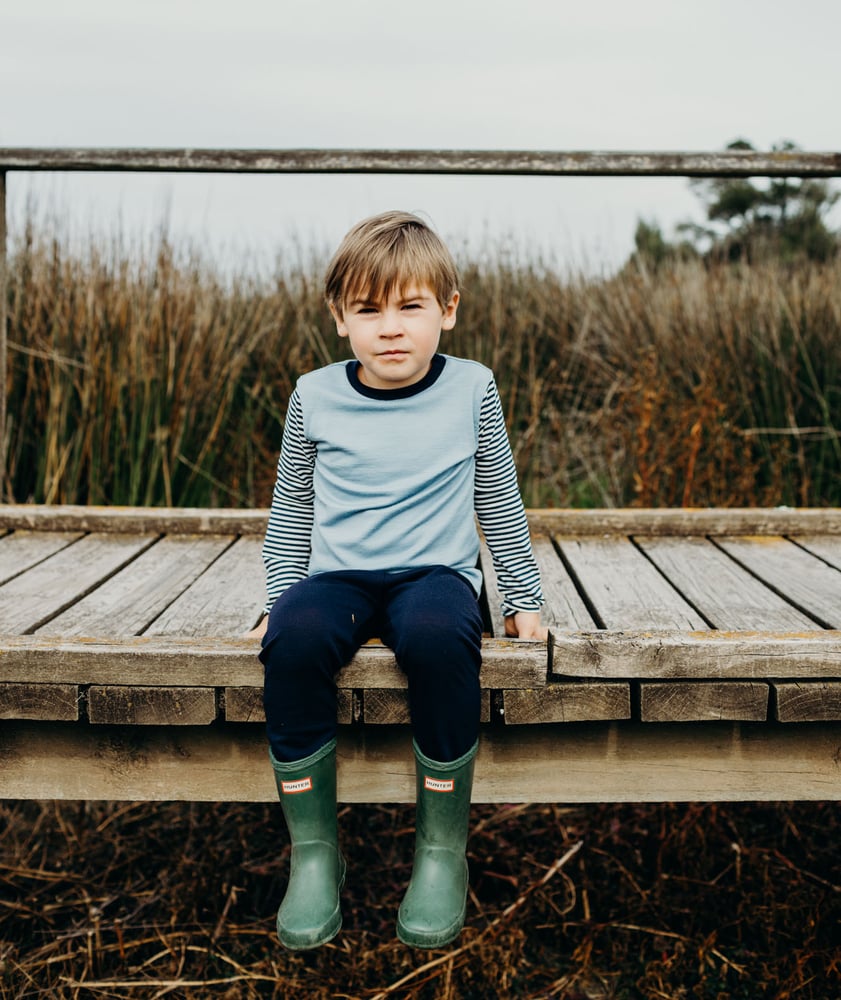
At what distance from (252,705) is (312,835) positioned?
232 millimetres

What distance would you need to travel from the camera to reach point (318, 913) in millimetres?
1611

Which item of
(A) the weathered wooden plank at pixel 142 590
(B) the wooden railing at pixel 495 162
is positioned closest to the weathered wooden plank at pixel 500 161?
(B) the wooden railing at pixel 495 162

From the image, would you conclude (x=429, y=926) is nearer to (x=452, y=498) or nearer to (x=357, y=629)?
(x=357, y=629)

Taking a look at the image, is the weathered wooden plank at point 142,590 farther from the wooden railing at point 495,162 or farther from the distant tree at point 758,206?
the distant tree at point 758,206

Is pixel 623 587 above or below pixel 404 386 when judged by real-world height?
below

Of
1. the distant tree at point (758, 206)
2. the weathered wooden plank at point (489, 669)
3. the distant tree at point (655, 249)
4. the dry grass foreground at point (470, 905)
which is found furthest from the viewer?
the distant tree at point (758, 206)

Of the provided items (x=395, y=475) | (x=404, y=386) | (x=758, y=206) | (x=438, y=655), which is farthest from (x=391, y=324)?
(x=758, y=206)

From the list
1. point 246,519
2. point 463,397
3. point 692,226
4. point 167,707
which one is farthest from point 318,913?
point 692,226

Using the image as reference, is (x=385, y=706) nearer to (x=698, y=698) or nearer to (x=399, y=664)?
(x=399, y=664)

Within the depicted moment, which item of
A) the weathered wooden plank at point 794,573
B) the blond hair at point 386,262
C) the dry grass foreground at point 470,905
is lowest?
the dry grass foreground at point 470,905

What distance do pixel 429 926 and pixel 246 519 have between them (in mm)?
1500

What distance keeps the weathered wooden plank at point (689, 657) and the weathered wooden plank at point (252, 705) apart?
351mm

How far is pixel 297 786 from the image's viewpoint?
5.47 feet

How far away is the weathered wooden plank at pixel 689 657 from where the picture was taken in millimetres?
1723
